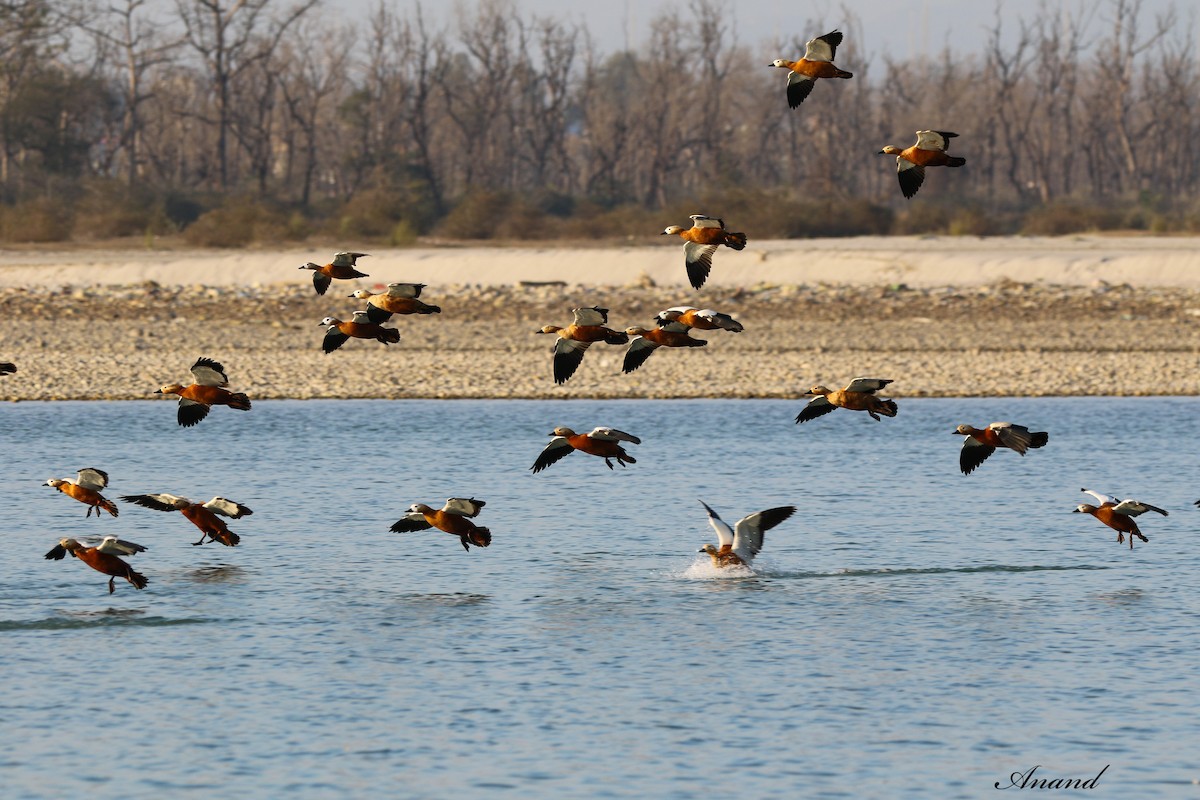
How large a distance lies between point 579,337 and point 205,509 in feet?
14.4

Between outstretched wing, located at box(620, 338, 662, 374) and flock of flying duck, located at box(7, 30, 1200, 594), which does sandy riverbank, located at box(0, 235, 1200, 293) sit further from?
outstretched wing, located at box(620, 338, 662, 374)

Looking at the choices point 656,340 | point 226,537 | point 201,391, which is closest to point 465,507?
point 656,340

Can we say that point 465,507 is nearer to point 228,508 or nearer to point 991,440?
point 228,508

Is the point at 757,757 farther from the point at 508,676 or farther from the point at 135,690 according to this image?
the point at 135,690

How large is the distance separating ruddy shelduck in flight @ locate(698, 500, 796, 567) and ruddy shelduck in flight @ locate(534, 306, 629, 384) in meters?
1.69

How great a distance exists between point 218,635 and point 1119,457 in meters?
14.8

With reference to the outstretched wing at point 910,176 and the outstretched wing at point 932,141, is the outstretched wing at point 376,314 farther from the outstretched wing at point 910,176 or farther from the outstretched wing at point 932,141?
the outstretched wing at point 932,141

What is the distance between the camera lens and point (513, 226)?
191 feet

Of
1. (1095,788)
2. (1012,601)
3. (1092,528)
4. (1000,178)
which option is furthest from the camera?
(1000,178)

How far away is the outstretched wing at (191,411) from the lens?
50.2 feet

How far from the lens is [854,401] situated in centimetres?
1474

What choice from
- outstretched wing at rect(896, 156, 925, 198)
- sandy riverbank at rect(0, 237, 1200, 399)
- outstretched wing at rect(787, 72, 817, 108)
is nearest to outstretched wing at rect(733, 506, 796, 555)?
outstretched wing at rect(896, 156, 925, 198)

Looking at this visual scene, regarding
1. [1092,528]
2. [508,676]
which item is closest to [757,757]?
[508,676]

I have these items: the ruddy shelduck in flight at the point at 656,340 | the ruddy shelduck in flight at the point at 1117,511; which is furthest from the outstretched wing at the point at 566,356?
the ruddy shelduck in flight at the point at 1117,511
